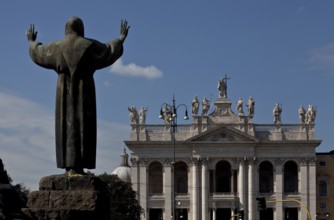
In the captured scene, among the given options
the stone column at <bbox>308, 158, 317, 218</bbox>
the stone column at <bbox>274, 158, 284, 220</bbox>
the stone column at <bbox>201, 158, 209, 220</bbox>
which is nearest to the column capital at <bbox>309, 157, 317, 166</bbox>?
the stone column at <bbox>308, 158, 317, 218</bbox>

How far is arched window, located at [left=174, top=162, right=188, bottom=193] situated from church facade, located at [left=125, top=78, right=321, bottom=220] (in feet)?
4.24

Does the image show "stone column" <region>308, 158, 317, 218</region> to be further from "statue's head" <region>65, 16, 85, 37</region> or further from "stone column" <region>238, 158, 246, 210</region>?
"statue's head" <region>65, 16, 85, 37</region>

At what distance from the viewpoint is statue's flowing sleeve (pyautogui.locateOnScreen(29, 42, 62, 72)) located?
33.6ft

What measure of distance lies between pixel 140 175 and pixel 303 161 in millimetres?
19504

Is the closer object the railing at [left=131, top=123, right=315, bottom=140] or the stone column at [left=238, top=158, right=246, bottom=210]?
the stone column at [left=238, top=158, right=246, bottom=210]

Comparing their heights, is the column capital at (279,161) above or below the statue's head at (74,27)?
above

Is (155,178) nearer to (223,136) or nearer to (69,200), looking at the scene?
(223,136)

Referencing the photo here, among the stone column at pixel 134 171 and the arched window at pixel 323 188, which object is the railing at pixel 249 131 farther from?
the arched window at pixel 323 188

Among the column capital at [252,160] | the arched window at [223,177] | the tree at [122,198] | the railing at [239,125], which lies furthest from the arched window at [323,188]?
the tree at [122,198]

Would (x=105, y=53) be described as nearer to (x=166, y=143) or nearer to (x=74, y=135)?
(x=74, y=135)

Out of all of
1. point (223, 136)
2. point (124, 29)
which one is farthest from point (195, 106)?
point (124, 29)

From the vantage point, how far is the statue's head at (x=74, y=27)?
10.4 m

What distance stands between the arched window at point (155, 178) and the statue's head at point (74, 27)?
97733 millimetres

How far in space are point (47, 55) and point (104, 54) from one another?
2.20ft
